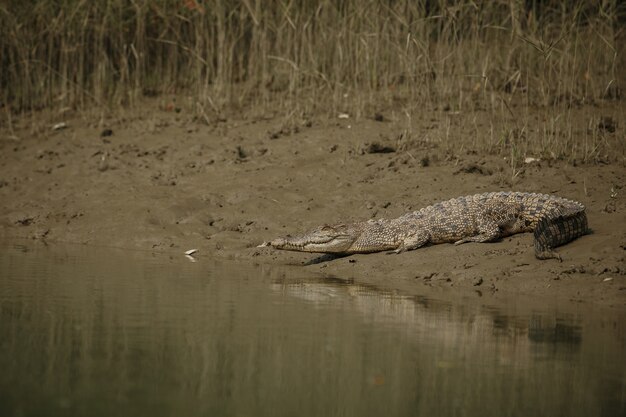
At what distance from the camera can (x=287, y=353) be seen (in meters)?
4.41

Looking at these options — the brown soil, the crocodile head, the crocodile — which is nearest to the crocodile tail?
the brown soil

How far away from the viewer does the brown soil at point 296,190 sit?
6996 millimetres

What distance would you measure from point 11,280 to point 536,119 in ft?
22.1

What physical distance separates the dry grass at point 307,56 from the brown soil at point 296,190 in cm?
59

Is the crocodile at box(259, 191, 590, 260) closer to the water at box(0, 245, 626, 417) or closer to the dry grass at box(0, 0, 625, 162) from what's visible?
the water at box(0, 245, 626, 417)

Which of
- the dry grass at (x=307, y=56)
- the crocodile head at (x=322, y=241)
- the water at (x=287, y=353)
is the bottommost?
the crocodile head at (x=322, y=241)

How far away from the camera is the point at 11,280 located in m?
6.42

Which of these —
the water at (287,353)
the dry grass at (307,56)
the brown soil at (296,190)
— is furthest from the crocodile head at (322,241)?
the dry grass at (307,56)

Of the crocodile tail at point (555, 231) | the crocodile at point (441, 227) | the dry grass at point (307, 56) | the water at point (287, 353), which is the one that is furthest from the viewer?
the dry grass at point (307, 56)

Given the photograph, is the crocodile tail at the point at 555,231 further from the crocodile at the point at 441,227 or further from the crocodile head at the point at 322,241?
the crocodile head at the point at 322,241

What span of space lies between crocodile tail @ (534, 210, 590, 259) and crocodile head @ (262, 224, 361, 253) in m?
1.67

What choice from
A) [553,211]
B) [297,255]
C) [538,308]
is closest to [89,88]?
[297,255]

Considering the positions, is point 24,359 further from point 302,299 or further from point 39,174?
point 39,174

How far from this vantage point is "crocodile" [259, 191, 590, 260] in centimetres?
771
